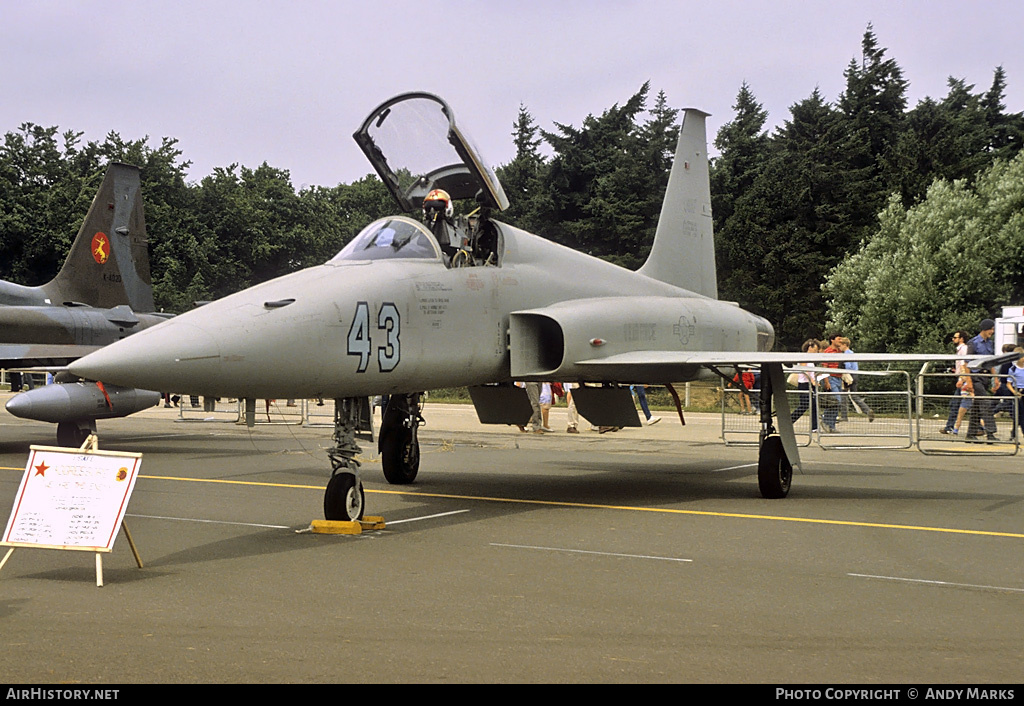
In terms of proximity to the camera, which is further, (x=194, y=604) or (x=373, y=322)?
(x=373, y=322)

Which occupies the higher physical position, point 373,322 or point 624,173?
point 624,173

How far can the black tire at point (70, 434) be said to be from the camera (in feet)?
55.1

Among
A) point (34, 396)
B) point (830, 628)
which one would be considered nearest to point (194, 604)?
point (830, 628)

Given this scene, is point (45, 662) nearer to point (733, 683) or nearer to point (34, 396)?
point (733, 683)

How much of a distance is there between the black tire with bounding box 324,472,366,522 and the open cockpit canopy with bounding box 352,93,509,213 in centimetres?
356

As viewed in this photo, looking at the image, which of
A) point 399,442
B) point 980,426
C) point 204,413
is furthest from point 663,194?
point 399,442

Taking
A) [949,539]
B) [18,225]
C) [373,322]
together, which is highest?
[18,225]

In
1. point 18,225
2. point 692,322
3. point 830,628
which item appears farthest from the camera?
point 18,225

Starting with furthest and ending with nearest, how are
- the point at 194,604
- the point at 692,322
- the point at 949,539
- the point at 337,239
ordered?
the point at 337,239, the point at 692,322, the point at 949,539, the point at 194,604

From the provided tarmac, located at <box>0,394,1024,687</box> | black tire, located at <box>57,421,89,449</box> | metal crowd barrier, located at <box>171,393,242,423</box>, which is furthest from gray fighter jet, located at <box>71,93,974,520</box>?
metal crowd barrier, located at <box>171,393,242,423</box>

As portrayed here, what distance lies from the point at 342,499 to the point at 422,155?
13.1 feet

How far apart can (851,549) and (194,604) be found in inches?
195

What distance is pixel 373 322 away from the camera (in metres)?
8.99

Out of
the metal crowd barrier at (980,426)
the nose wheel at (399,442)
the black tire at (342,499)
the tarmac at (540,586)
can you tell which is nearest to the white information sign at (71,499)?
the tarmac at (540,586)
